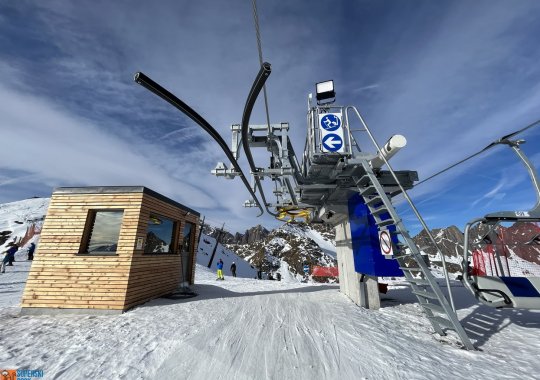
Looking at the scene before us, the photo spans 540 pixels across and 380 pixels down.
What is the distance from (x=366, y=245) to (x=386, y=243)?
127 centimetres

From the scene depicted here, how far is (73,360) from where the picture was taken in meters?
4.35

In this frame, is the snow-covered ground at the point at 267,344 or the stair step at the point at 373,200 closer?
the snow-covered ground at the point at 267,344

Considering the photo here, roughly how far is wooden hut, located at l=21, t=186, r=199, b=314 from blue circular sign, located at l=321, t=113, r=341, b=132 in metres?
6.99

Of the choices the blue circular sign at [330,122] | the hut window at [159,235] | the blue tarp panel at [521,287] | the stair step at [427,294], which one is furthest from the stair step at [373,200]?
the hut window at [159,235]

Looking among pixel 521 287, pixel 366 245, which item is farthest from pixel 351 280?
pixel 521 287

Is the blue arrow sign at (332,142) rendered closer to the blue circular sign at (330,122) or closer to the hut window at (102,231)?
the blue circular sign at (330,122)

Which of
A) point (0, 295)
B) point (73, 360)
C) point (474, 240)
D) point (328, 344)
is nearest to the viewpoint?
point (73, 360)

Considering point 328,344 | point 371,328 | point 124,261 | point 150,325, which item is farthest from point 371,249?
point 124,261

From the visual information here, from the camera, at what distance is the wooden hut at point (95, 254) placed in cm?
735

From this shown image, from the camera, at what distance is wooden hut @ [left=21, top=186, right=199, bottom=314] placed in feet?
24.1

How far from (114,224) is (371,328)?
899cm

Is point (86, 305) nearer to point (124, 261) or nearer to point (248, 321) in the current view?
point (124, 261)

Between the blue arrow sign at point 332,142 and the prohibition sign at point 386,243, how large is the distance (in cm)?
284

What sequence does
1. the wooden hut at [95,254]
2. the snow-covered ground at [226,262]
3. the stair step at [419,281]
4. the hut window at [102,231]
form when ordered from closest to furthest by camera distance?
the stair step at [419,281] < the wooden hut at [95,254] < the hut window at [102,231] < the snow-covered ground at [226,262]
